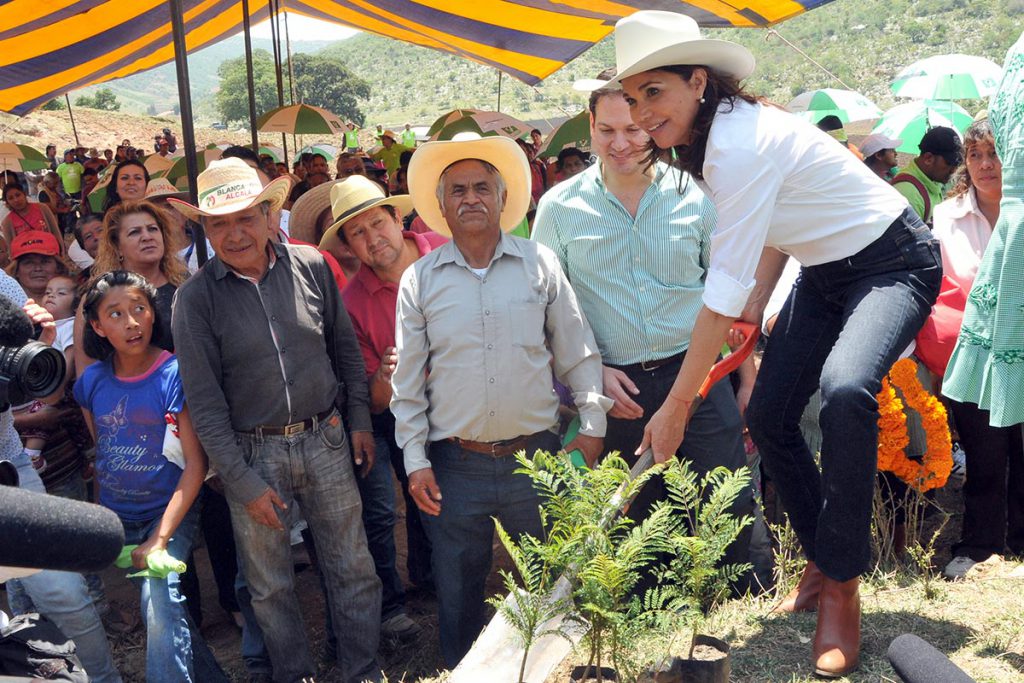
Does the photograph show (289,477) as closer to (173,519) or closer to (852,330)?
(173,519)

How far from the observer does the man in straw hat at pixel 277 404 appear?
359 centimetres

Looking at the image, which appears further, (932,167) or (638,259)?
(932,167)

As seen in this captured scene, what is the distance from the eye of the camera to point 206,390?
354 centimetres

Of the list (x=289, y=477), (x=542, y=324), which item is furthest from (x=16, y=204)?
(x=542, y=324)

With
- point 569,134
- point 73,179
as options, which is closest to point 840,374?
point 569,134

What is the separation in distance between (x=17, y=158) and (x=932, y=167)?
1318 centimetres

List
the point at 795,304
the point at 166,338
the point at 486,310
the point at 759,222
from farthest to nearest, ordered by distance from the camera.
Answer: the point at 166,338, the point at 486,310, the point at 795,304, the point at 759,222

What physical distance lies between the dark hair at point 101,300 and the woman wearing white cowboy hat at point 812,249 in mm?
2231

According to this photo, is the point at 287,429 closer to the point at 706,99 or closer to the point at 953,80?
the point at 706,99

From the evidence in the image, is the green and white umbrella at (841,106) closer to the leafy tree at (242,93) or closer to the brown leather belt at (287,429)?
the brown leather belt at (287,429)

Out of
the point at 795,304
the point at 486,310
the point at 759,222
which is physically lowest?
the point at 486,310

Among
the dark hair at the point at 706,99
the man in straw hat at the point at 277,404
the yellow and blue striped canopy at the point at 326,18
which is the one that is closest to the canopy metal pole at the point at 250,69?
the yellow and blue striped canopy at the point at 326,18

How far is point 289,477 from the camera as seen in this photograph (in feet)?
12.3

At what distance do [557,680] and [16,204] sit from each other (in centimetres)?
926
